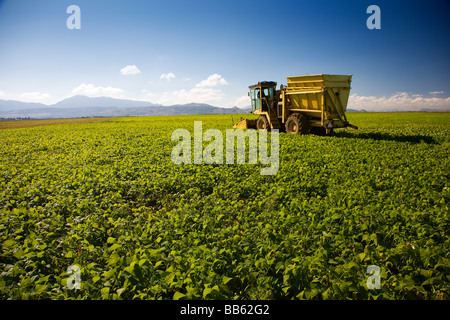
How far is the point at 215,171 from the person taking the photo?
7.67 m

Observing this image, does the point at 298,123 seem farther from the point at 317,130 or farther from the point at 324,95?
the point at 324,95

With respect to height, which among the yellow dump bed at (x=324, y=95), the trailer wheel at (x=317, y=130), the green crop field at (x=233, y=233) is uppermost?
the yellow dump bed at (x=324, y=95)

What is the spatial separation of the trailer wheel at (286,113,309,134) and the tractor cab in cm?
212

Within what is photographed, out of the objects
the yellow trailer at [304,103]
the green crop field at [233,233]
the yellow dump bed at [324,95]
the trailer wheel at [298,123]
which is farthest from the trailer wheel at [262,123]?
the green crop field at [233,233]

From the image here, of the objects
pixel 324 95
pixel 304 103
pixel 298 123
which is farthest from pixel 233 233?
pixel 304 103

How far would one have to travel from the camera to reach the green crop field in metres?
2.83

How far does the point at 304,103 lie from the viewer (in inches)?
575

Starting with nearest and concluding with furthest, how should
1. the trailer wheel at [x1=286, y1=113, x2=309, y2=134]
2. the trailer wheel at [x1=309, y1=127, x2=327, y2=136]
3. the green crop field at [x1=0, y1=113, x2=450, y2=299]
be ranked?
1. the green crop field at [x1=0, y1=113, x2=450, y2=299]
2. the trailer wheel at [x1=286, y1=113, x2=309, y2=134]
3. the trailer wheel at [x1=309, y1=127, x2=327, y2=136]

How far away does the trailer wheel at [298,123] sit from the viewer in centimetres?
1466

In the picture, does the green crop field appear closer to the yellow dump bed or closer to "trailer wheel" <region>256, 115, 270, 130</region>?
the yellow dump bed

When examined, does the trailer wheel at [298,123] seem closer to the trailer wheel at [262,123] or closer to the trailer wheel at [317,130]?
the trailer wheel at [317,130]

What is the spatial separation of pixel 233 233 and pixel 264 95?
14852 millimetres

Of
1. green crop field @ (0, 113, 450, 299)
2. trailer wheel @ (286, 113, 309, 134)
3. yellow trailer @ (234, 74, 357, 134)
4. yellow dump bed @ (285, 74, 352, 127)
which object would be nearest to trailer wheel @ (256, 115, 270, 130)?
yellow trailer @ (234, 74, 357, 134)
